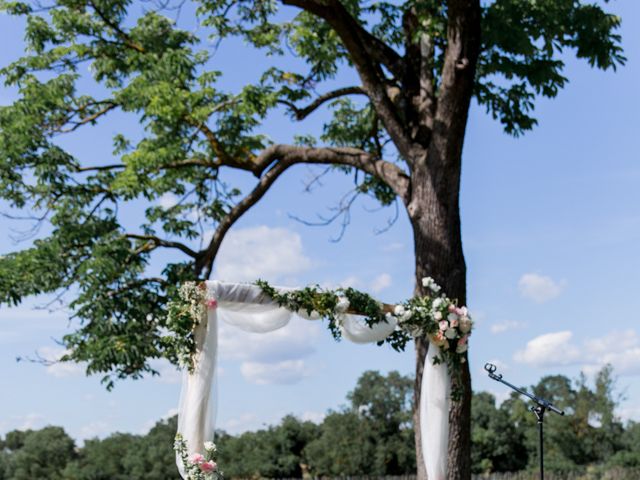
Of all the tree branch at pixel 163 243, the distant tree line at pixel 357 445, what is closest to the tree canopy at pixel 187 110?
the tree branch at pixel 163 243

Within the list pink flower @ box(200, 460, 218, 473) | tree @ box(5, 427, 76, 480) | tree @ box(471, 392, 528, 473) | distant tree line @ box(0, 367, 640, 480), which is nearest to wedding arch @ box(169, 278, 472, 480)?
pink flower @ box(200, 460, 218, 473)

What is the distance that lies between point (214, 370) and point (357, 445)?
990 cm

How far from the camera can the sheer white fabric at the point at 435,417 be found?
283 inches

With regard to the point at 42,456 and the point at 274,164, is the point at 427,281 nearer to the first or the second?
the point at 274,164

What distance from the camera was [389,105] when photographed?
27.7 ft

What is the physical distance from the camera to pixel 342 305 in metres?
6.97

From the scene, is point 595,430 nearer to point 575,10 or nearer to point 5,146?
point 575,10

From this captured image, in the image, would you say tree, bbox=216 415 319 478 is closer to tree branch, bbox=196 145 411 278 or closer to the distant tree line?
the distant tree line

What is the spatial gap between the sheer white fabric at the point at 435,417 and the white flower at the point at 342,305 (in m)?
0.91

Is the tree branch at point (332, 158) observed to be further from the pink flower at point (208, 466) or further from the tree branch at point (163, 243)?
the pink flower at point (208, 466)

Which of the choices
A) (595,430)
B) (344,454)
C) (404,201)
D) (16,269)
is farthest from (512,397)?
(16,269)

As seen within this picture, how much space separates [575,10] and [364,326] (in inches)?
160

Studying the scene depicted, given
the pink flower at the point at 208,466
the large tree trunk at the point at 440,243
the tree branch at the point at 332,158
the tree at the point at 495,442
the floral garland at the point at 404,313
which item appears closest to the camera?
the pink flower at the point at 208,466

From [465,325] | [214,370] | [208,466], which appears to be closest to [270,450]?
[465,325]
